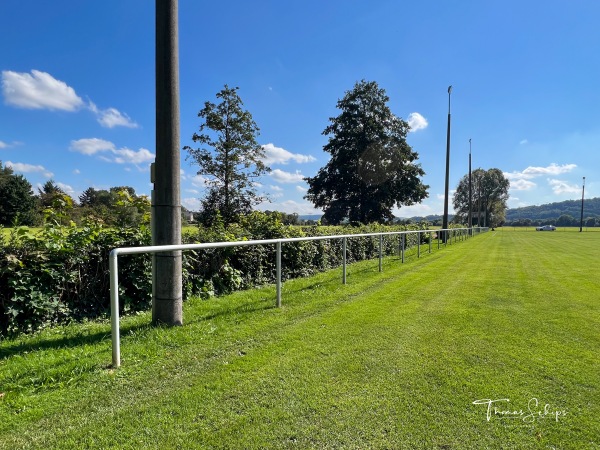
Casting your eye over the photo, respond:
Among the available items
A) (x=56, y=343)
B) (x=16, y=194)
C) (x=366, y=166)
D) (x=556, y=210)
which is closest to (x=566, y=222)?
(x=556, y=210)

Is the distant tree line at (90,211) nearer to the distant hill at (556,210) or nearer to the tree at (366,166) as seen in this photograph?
the tree at (366,166)

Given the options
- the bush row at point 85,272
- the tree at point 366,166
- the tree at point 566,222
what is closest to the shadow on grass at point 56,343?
the bush row at point 85,272

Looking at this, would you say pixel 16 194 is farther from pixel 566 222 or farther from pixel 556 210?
pixel 556 210

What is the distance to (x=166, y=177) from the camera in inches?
162

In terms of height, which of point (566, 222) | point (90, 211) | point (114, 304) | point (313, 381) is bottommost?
point (566, 222)

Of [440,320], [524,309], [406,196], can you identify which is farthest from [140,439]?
[406,196]

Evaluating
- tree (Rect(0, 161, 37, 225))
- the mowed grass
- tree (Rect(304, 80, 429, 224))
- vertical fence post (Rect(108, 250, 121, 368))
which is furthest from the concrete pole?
tree (Rect(0, 161, 37, 225))

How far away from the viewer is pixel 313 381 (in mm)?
2818

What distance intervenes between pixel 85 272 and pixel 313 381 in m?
3.23

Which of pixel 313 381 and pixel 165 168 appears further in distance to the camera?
pixel 165 168

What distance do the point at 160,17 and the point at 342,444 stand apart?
4547mm

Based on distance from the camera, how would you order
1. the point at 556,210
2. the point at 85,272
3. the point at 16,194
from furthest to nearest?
the point at 556,210, the point at 16,194, the point at 85,272

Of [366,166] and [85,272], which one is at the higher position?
[366,166]

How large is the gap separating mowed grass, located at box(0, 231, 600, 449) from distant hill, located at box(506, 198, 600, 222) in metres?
176
